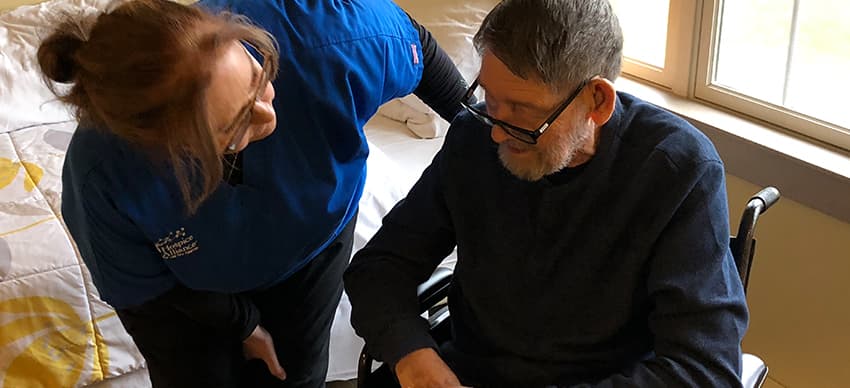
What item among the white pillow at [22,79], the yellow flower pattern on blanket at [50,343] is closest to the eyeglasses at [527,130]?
the yellow flower pattern on blanket at [50,343]

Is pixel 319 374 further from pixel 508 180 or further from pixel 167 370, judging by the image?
pixel 508 180

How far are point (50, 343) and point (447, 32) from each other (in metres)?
1.38

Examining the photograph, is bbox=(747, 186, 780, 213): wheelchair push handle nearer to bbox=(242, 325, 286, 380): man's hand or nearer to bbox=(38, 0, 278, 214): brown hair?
bbox=(38, 0, 278, 214): brown hair

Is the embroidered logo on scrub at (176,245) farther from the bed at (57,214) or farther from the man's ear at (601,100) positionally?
the man's ear at (601,100)

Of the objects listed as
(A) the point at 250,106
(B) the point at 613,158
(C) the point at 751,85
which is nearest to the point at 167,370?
(A) the point at 250,106

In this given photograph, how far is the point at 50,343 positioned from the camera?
5.41ft

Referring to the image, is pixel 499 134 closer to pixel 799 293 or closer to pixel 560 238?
pixel 560 238

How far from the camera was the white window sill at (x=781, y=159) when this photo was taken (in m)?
1.60

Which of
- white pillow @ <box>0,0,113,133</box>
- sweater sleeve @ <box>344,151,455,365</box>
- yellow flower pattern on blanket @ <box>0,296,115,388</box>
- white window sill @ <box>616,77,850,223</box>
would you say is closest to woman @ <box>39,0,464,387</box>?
sweater sleeve @ <box>344,151,455,365</box>

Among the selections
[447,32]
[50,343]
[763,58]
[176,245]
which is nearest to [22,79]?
[50,343]

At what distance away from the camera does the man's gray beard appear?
1.10m

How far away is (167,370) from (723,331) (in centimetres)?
93

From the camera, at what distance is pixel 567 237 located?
1155mm

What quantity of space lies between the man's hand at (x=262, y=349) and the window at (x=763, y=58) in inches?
48.6
